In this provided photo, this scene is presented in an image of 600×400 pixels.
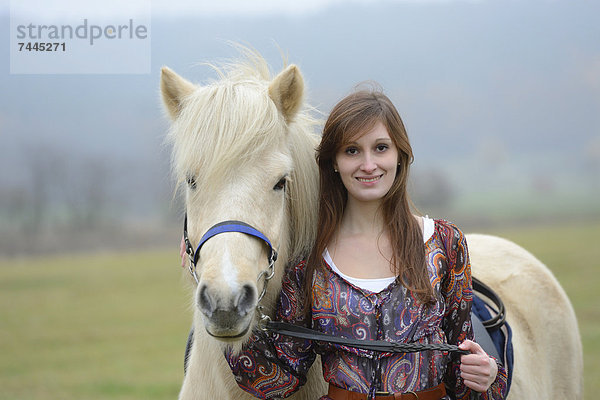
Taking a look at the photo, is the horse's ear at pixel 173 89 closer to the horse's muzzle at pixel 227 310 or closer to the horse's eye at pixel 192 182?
the horse's eye at pixel 192 182

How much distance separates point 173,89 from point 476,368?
1913mm

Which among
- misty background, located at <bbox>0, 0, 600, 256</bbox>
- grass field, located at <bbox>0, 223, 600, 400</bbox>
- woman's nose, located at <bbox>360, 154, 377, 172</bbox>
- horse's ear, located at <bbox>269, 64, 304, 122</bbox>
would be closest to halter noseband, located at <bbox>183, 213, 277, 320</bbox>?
woman's nose, located at <bbox>360, 154, 377, 172</bbox>

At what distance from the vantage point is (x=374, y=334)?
2.25 metres

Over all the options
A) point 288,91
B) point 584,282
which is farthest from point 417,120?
point 288,91

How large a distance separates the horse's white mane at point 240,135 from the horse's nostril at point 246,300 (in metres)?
0.52

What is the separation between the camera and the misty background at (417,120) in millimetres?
65650

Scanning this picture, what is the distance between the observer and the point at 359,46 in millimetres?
191750

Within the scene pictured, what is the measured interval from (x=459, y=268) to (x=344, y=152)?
2.42 feet

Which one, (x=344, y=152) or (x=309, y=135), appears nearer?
(x=344, y=152)

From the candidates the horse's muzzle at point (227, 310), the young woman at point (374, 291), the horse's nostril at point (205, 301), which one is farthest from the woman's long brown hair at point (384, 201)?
the horse's nostril at point (205, 301)

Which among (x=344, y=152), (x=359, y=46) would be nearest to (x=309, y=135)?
(x=344, y=152)

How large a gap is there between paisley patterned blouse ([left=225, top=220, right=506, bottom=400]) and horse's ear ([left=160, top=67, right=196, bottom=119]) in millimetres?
1041

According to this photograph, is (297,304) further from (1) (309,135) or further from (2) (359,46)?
(2) (359,46)

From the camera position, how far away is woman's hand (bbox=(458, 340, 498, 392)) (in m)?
2.26
